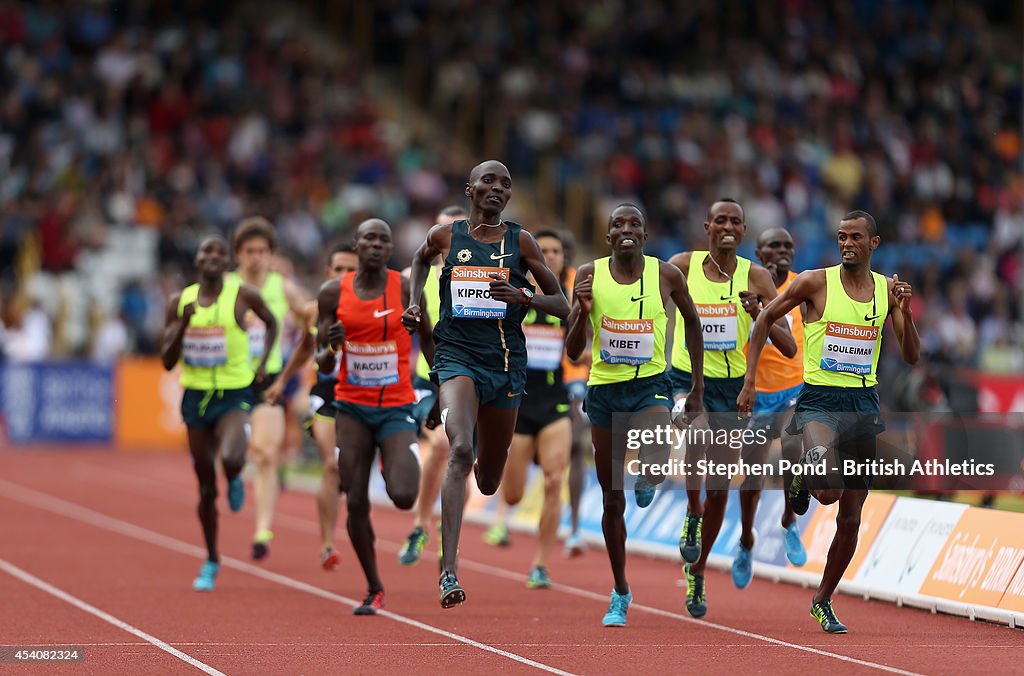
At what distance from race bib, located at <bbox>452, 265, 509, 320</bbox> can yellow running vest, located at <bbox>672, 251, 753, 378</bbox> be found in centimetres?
188

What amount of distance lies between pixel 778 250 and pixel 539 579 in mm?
3048

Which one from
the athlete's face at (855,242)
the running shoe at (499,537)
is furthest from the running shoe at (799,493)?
the running shoe at (499,537)

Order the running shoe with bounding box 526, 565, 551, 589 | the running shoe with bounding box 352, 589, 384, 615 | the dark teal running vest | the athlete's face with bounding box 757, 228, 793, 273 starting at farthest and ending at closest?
1. the running shoe with bounding box 526, 565, 551, 589
2. the athlete's face with bounding box 757, 228, 793, 273
3. the running shoe with bounding box 352, 589, 384, 615
4. the dark teal running vest

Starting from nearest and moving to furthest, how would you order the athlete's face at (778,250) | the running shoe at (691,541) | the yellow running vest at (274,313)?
the running shoe at (691,541), the athlete's face at (778,250), the yellow running vest at (274,313)

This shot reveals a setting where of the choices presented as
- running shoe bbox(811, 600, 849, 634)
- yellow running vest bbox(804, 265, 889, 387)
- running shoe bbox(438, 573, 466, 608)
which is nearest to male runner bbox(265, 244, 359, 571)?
running shoe bbox(438, 573, 466, 608)

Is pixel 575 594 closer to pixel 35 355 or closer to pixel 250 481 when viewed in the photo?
pixel 250 481

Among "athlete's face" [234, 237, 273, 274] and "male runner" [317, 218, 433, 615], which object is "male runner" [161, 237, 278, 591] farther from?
"male runner" [317, 218, 433, 615]

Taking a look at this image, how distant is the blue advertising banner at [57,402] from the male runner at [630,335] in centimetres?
1907

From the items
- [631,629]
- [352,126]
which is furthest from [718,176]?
[631,629]

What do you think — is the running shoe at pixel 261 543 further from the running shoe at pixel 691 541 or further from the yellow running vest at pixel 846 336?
the yellow running vest at pixel 846 336

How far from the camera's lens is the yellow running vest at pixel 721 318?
1132cm

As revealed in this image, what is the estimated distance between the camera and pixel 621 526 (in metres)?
10.5

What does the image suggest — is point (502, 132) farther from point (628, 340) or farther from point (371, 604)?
point (628, 340)

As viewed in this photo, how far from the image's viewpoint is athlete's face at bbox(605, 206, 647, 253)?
33.6 ft
